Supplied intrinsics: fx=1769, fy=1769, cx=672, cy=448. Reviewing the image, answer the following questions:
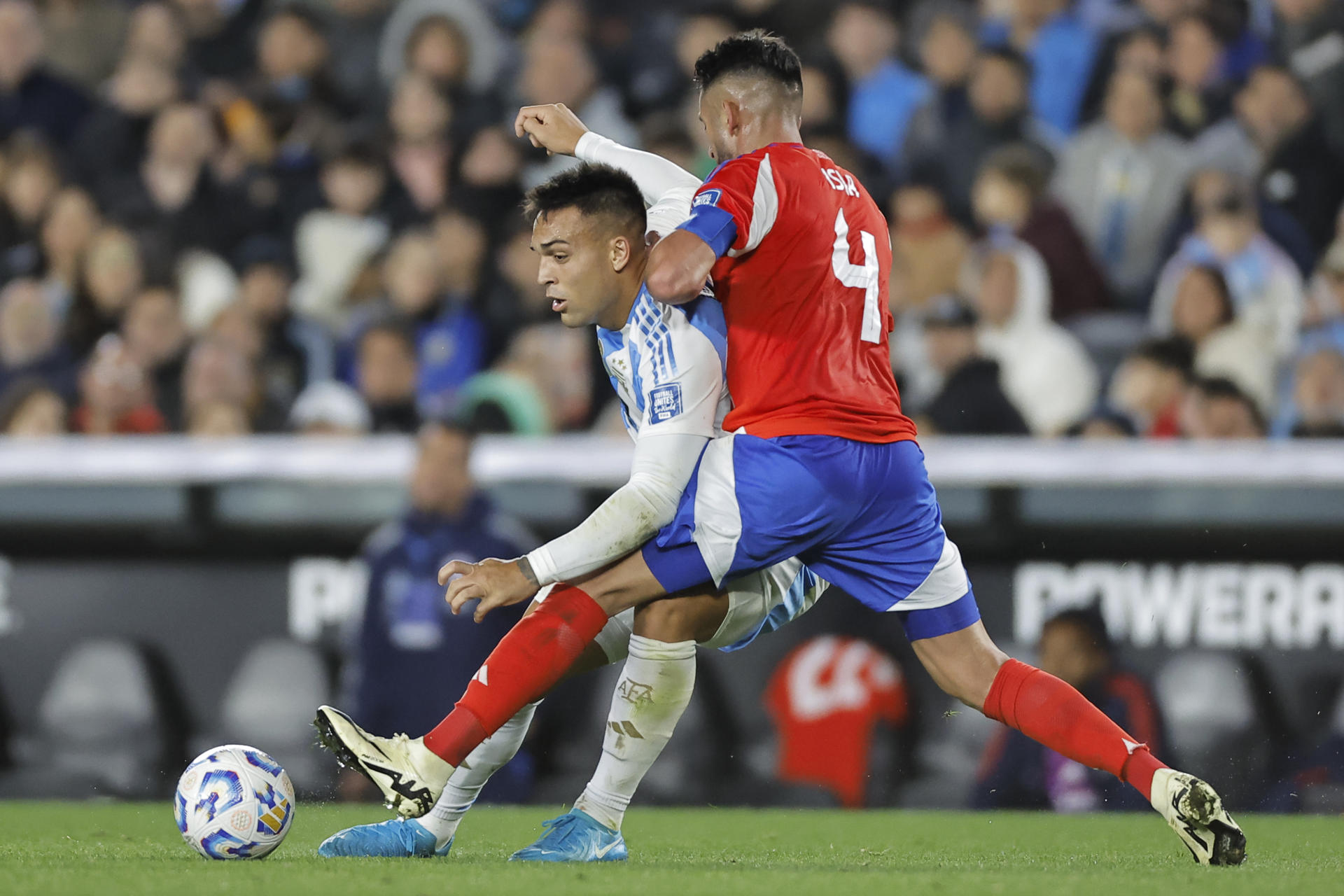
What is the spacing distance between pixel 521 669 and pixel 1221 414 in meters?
4.73

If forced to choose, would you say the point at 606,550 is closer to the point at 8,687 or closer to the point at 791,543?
the point at 791,543

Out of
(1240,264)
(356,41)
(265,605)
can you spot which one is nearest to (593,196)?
(265,605)

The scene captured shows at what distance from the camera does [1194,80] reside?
10.1 metres

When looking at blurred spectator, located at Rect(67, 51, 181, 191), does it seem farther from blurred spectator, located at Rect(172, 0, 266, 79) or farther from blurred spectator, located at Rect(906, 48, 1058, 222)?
blurred spectator, located at Rect(906, 48, 1058, 222)

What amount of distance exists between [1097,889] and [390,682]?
4565 millimetres

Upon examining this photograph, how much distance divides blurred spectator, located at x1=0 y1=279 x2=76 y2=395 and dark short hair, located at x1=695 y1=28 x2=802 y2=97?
600 centimetres

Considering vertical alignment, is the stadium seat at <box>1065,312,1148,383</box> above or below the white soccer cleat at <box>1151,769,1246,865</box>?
above

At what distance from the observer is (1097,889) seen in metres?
4.01

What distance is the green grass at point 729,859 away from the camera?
13.1ft

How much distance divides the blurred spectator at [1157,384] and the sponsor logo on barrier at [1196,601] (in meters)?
0.87

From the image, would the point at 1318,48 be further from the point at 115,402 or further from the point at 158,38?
the point at 158,38

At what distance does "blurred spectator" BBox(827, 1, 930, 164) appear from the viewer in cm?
1055

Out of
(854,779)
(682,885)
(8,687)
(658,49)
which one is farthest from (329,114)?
(682,885)

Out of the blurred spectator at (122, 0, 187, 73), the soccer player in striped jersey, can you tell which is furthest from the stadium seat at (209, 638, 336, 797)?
the blurred spectator at (122, 0, 187, 73)
